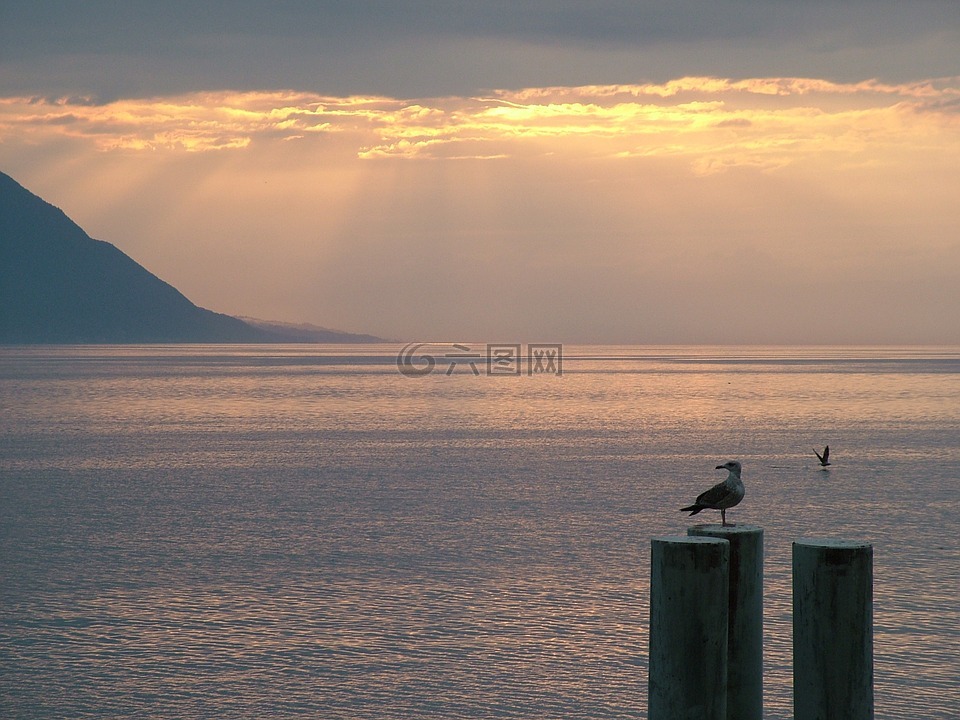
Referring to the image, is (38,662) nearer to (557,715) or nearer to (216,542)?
(557,715)

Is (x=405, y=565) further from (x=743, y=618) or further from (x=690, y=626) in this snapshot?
(x=690, y=626)

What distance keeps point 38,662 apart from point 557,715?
21.7 feet

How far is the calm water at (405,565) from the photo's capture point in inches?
525

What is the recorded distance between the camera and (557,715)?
12.5 m

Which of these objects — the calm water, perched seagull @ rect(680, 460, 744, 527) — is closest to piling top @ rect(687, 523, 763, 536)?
perched seagull @ rect(680, 460, 744, 527)

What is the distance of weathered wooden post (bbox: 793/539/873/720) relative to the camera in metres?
8.05

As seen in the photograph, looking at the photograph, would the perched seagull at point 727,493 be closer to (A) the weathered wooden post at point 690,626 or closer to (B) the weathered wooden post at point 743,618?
(B) the weathered wooden post at point 743,618

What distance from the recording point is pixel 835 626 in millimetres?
8070

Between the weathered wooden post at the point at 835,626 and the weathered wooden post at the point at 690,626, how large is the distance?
25.4 inches

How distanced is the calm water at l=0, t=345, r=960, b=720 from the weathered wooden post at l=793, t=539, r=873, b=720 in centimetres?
465

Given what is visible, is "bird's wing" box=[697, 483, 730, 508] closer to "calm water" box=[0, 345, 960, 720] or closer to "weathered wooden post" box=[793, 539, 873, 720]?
"weathered wooden post" box=[793, 539, 873, 720]

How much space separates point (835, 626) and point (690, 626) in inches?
43.1

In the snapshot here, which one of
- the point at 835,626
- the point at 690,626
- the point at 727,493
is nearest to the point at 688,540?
the point at 690,626

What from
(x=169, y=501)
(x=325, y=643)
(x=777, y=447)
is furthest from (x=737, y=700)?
(x=777, y=447)
